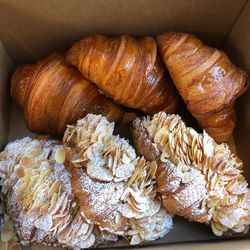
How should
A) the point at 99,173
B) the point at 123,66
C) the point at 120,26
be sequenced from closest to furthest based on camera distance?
the point at 99,173, the point at 123,66, the point at 120,26

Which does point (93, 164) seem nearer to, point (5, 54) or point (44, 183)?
point (44, 183)

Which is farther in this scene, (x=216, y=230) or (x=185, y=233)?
(x=185, y=233)

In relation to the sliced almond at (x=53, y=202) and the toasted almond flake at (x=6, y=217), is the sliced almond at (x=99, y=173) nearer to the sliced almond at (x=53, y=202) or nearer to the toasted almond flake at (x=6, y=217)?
the sliced almond at (x=53, y=202)

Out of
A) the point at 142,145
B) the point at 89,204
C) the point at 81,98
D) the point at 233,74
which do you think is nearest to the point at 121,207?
the point at 89,204


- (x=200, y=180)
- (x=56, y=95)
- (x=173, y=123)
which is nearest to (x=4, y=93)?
(x=56, y=95)

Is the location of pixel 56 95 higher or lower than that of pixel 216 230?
higher

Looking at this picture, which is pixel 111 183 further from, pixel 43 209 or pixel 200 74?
pixel 200 74

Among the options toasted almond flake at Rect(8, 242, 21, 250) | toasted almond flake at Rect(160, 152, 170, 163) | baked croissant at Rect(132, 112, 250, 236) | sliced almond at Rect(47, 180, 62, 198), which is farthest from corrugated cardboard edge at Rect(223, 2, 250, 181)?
toasted almond flake at Rect(8, 242, 21, 250)
